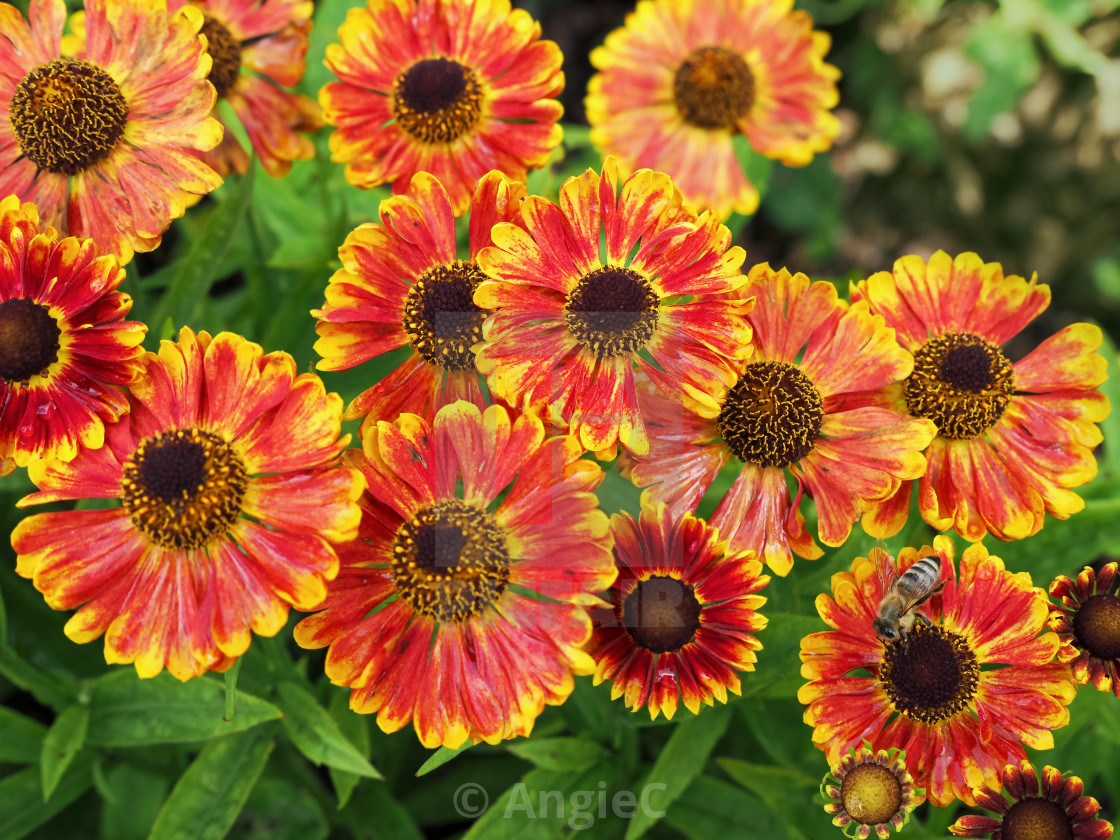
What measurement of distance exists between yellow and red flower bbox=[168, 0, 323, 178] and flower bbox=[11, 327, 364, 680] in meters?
0.68

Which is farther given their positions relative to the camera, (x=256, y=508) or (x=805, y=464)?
(x=805, y=464)

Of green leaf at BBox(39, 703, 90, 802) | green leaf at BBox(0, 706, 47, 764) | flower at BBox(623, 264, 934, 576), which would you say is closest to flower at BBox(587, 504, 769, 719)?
flower at BBox(623, 264, 934, 576)

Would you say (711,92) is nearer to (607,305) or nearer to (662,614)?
(607,305)

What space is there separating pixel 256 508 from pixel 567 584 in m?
0.47

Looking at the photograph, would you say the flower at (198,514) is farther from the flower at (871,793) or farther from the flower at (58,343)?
the flower at (871,793)

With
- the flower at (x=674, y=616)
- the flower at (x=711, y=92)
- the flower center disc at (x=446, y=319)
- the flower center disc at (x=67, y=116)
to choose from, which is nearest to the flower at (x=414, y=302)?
the flower center disc at (x=446, y=319)

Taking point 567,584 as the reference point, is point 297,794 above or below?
below

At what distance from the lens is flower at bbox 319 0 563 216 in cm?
181

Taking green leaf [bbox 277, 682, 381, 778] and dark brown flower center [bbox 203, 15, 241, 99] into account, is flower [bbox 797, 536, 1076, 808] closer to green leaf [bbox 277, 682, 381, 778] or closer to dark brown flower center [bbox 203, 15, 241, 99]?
green leaf [bbox 277, 682, 381, 778]

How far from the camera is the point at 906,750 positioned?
147 centimetres

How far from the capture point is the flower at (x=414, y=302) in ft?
4.90

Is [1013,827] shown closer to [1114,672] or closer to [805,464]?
[1114,672]

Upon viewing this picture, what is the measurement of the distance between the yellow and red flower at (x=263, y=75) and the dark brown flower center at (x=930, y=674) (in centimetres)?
149

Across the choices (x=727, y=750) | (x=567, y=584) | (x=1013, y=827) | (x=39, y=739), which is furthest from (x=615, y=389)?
(x=39, y=739)
